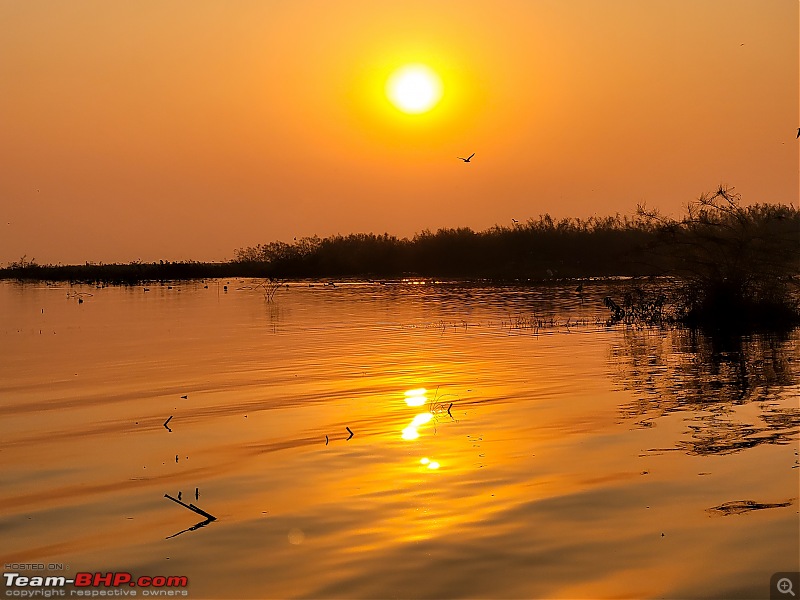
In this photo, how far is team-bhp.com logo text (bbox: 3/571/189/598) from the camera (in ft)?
25.1

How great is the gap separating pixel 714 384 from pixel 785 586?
11330mm

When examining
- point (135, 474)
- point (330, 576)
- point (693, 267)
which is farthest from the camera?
point (693, 267)

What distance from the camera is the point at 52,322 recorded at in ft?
129

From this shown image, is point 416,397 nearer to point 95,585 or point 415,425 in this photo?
point 415,425

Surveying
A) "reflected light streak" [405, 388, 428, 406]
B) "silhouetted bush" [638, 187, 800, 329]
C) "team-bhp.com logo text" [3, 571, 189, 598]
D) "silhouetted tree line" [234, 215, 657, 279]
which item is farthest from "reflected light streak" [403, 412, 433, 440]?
"silhouetted tree line" [234, 215, 657, 279]

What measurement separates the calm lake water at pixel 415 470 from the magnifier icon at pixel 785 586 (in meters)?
0.19

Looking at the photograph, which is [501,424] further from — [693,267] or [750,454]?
[693,267]

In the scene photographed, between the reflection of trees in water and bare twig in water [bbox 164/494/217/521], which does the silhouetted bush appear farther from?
bare twig in water [bbox 164/494/217/521]

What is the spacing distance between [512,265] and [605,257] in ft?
28.4

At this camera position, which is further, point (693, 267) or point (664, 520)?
point (693, 267)

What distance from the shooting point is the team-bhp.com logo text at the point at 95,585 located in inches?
301

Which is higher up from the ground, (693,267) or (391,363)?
(693,267)

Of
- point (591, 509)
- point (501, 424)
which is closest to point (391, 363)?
point (501, 424)

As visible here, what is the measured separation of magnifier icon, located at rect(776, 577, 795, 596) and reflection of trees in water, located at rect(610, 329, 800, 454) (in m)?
4.39
